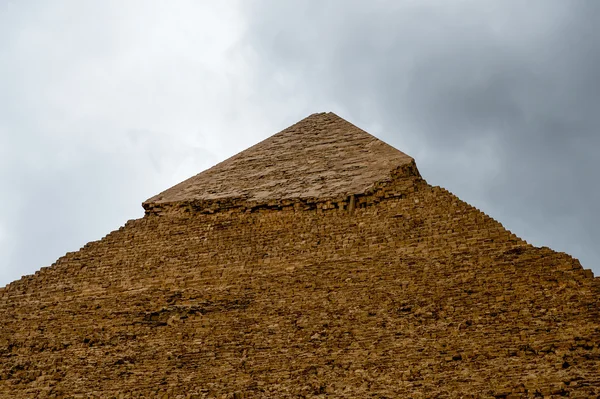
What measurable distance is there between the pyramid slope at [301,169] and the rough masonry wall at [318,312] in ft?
2.68

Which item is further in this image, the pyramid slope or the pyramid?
the pyramid slope

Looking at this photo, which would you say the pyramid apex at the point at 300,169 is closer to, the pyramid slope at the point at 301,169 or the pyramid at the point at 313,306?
the pyramid slope at the point at 301,169

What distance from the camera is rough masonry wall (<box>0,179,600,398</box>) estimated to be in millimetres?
6891

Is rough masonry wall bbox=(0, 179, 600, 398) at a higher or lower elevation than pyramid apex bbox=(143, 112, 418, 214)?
lower

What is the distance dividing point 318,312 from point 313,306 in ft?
0.46

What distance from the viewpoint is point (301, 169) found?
12070 mm

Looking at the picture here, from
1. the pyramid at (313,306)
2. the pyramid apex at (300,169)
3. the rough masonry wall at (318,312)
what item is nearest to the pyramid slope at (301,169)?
the pyramid apex at (300,169)

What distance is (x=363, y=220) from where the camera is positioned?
31.2 ft

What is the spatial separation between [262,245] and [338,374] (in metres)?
2.83

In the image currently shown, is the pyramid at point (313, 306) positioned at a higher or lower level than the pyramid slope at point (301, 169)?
lower

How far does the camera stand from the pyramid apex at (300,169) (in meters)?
10.8

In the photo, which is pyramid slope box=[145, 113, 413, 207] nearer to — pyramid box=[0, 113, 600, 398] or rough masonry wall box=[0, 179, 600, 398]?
pyramid box=[0, 113, 600, 398]

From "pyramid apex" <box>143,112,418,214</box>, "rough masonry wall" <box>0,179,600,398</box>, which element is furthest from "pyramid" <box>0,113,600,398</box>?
"pyramid apex" <box>143,112,418,214</box>

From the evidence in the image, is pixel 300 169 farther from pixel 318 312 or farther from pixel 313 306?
pixel 318 312
